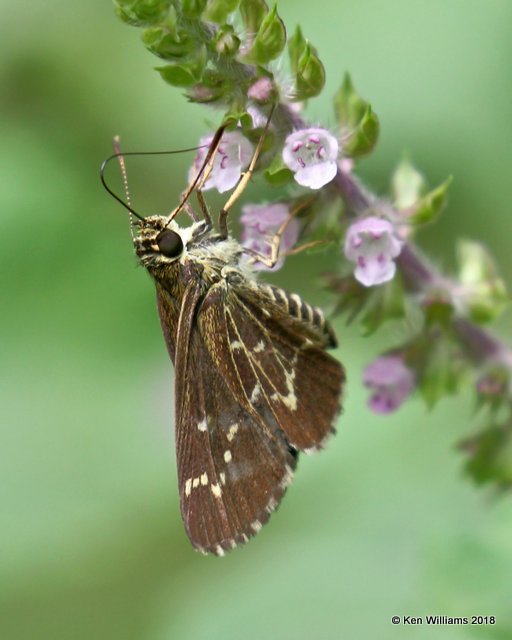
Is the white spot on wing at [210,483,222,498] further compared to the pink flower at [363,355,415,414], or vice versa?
the pink flower at [363,355,415,414]

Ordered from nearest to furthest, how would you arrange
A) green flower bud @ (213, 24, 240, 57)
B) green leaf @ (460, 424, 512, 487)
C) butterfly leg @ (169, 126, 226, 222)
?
1. green flower bud @ (213, 24, 240, 57)
2. butterfly leg @ (169, 126, 226, 222)
3. green leaf @ (460, 424, 512, 487)

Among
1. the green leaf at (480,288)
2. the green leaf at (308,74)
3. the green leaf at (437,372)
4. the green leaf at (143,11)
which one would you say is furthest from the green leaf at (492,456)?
the green leaf at (143,11)

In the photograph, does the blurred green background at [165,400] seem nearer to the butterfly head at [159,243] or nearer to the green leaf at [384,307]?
the green leaf at [384,307]

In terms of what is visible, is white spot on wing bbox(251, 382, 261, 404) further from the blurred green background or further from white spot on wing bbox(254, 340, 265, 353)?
the blurred green background

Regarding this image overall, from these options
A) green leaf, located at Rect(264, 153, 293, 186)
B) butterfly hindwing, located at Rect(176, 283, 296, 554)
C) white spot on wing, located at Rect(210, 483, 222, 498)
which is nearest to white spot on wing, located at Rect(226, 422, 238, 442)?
butterfly hindwing, located at Rect(176, 283, 296, 554)

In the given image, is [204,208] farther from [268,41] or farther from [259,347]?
[268,41]

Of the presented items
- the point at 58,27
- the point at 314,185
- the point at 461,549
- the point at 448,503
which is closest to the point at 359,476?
the point at 448,503

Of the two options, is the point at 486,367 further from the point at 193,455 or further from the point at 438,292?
the point at 193,455
